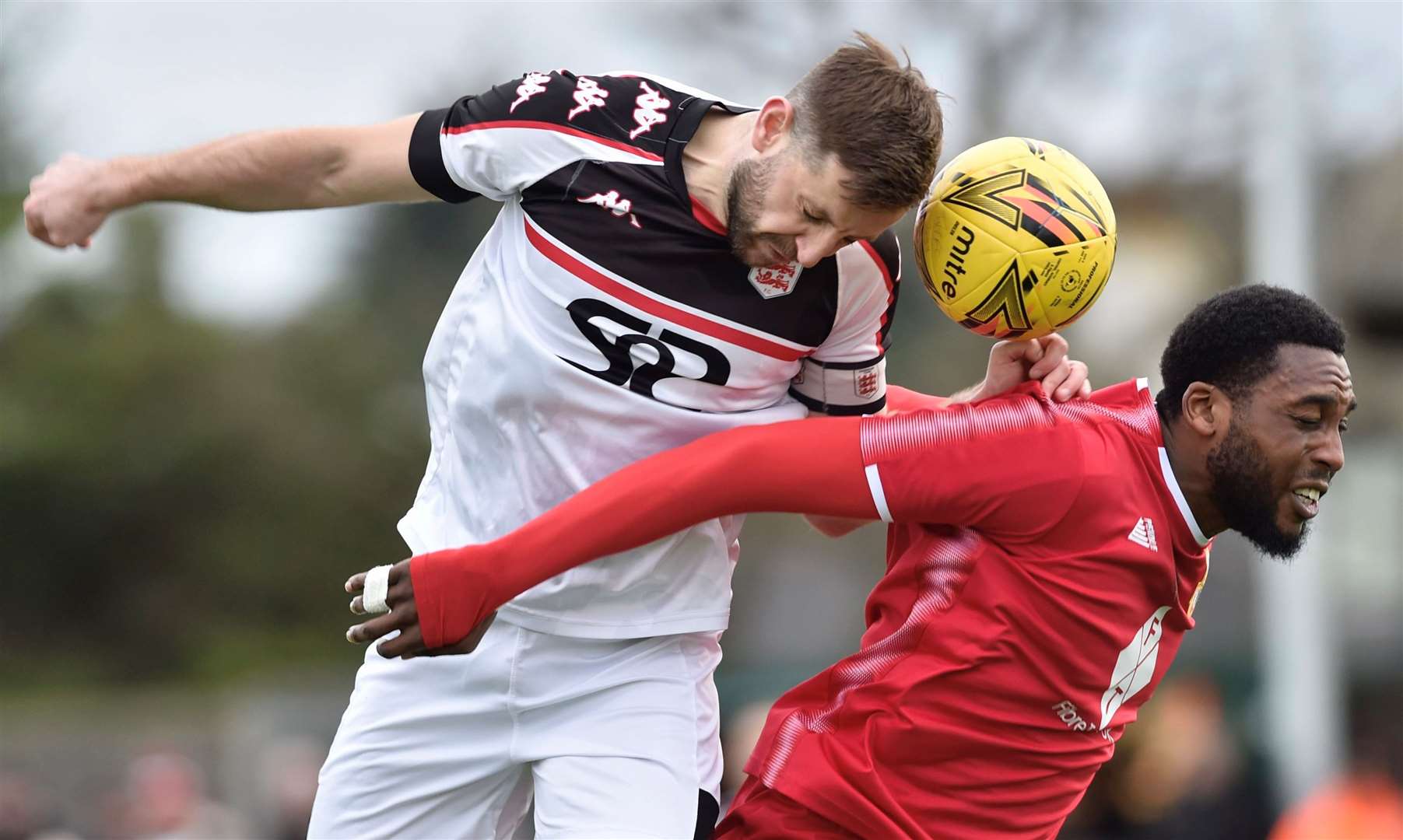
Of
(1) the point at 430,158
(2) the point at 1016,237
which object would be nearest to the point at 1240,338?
(2) the point at 1016,237

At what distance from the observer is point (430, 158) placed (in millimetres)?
3963

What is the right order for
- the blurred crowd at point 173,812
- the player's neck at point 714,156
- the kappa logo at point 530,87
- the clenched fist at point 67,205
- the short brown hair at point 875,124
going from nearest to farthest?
the short brown hair at point 875,124 < the player's neck at point 714,156 < the kappa logo at point 530,87 < the clenched fist at point 67,205 < the blurred crowd at point 173,812

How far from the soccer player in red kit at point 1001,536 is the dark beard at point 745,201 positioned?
18.2 inches

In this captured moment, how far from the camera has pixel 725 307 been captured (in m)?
3.87

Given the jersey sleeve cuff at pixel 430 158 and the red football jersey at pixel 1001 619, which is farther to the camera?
the jersey sleeve cuff at pixel 430 158

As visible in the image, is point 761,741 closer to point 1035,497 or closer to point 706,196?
point 1035,497

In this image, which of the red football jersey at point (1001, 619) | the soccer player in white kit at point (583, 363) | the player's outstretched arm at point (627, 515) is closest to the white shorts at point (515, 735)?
the soccer player in white kit at point (583, 363)

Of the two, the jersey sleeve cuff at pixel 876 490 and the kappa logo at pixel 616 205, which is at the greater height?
the kappa logo at pixel 616 205

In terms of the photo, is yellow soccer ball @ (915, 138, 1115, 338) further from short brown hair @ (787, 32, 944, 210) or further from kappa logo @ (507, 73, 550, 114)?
kappa logo @ (507, 73, 550, 114)

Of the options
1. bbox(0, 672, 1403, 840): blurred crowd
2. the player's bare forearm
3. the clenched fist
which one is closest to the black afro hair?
the player's bare forearm

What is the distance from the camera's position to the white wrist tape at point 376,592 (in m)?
3.61

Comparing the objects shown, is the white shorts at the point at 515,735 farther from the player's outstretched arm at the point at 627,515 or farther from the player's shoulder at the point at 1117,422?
the player's shoulder at the point at 1117,422

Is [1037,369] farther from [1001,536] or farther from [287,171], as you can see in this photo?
[287,171]

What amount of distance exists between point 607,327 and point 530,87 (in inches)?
25.6
